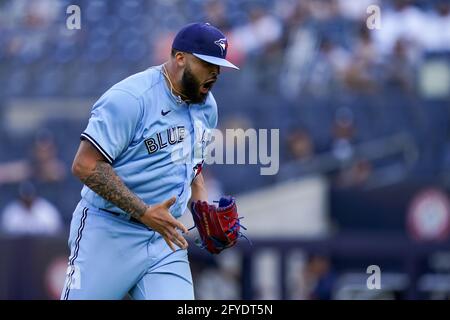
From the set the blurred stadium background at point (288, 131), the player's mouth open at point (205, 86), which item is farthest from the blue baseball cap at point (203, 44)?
the blurred stadium background at point (288, 131)

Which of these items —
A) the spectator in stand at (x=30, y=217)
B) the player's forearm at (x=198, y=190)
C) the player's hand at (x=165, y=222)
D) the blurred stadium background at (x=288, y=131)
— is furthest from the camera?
the spectator in stand at (x=30, y=217)

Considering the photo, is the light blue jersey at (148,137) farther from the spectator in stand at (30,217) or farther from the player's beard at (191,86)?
the spectator in stand at (30,217)

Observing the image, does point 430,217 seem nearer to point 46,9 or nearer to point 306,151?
point 306,151

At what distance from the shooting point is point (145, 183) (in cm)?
517

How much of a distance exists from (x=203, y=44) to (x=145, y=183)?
0.69 meters

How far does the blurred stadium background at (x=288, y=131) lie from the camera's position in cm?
1028

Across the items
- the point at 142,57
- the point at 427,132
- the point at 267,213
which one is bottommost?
the point at 267,213

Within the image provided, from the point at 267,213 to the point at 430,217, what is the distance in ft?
5.90

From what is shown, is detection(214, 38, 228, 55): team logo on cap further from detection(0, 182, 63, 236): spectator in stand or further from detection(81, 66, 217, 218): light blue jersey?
detection(0, 182, 63, 236): spectator in stand

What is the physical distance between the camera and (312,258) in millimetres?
10250

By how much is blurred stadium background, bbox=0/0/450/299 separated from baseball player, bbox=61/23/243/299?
5009 millimetres

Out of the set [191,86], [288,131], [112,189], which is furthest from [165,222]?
[288,131]

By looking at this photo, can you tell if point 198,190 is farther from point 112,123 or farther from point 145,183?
point 112,123
